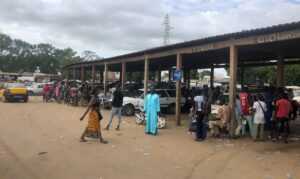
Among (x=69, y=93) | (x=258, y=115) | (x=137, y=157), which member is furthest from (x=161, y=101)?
(x=137, y=157)

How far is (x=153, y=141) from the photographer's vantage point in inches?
523

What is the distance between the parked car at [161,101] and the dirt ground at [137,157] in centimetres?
768

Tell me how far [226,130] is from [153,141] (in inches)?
118

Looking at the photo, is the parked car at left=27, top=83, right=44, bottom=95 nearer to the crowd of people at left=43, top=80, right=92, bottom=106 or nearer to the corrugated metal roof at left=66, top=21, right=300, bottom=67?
the crowd of people at left=43, top=80, right=92, bottom=106

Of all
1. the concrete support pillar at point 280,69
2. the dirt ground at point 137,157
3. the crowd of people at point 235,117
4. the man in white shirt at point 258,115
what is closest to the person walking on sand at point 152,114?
the crowd of people at point 235,117

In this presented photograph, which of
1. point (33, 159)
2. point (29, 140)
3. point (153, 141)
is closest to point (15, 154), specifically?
point (33, 159)

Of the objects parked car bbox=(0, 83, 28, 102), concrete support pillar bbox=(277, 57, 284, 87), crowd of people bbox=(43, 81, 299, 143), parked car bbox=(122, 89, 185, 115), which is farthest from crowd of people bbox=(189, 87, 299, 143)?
parked car bbox=(0, 83, 28, 102)

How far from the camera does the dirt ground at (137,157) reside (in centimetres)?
849

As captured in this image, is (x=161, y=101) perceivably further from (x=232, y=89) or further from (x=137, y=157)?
(x=137, y=157)

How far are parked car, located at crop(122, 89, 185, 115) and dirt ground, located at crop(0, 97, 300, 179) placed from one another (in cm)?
768

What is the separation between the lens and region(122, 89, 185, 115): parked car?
23.0 metres

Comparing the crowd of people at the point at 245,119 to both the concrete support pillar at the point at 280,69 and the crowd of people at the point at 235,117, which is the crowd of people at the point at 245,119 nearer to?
the crowd of people at the point at 235,117

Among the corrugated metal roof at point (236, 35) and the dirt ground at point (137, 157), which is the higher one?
the corrugated metal roof at point (236, 35)

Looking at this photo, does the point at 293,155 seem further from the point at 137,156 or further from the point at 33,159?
the point at 33,159
